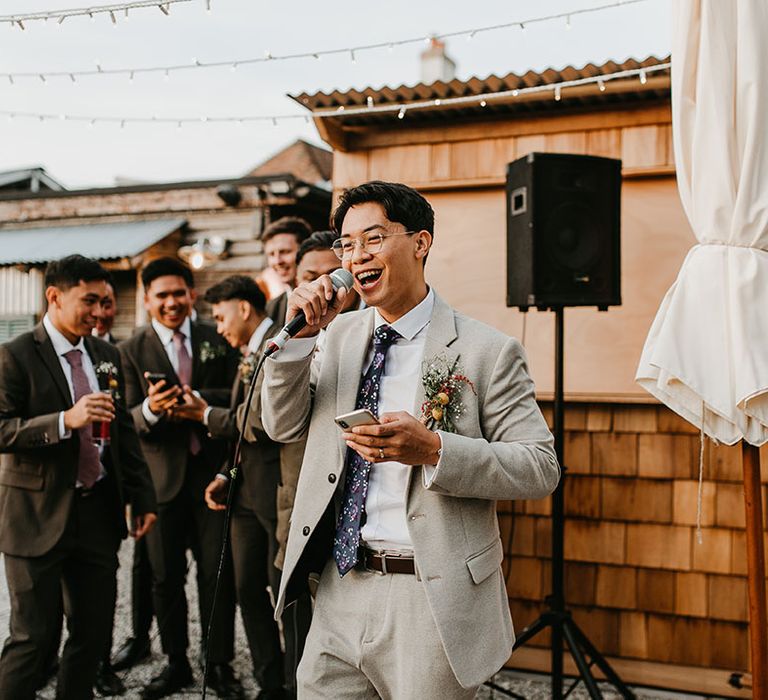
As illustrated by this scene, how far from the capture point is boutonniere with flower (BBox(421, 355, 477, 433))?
207 centimetres

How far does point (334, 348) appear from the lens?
92.7 inches

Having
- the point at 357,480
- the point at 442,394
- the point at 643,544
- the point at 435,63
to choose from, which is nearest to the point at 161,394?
the point at 357,480

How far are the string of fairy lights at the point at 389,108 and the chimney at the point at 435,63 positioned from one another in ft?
13.7

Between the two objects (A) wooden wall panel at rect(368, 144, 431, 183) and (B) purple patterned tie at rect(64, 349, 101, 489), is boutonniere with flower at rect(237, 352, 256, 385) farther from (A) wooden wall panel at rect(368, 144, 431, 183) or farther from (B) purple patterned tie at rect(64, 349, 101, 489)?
(A) wooden wall panel at rect(368, 144, 431, 183)

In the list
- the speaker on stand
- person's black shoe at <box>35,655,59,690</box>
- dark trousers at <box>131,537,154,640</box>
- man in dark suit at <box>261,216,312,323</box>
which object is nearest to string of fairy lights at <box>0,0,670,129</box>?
the speaker on stand

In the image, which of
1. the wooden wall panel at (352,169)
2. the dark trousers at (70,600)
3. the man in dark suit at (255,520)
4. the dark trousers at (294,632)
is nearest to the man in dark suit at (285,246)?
the wooden wall panel at (352,169)

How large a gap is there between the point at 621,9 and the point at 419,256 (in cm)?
234

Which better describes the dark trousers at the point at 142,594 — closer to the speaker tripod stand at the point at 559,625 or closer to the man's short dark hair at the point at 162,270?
the man's short dark hair at the point at 162,270

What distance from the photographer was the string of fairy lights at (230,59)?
3767 mm

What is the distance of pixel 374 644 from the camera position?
6.73 feet

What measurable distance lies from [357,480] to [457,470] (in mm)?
381

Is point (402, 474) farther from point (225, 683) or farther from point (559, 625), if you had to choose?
point (225, 683)

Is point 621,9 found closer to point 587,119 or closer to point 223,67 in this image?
point 587,119

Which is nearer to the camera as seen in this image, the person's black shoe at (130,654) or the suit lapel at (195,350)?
the person's black shoe at (130,654)
